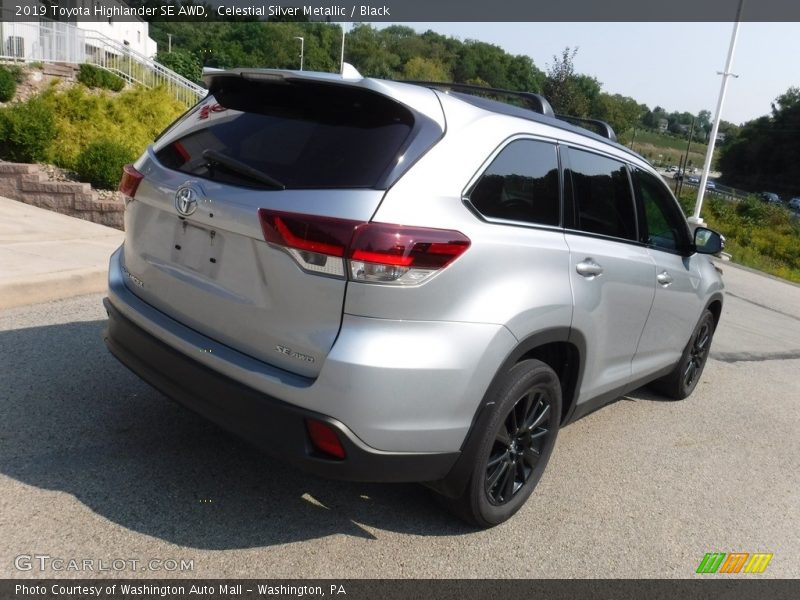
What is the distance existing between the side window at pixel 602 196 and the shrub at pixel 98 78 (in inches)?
577

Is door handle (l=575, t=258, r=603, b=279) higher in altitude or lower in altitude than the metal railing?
lower

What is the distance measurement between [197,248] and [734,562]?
2.88 metres

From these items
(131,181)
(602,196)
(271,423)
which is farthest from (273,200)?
(602,196)

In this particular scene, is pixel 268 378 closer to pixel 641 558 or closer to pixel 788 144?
pixel 641 558

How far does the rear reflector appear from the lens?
8.32 ft

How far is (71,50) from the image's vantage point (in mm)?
17641

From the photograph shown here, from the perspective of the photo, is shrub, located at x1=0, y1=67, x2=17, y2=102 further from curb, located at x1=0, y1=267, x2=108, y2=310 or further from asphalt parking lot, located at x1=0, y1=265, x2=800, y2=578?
asphalt parking lot, located at x1=0, y1=265, x2=800, y2=578

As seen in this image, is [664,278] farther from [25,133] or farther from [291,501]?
[25,133]

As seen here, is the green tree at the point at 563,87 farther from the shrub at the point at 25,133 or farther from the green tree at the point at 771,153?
the green tree at the point at 771,153

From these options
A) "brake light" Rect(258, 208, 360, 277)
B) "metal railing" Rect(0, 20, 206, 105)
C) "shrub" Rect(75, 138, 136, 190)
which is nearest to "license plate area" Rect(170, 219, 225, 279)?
"brake light" Rect(258, 208, 360, 277)

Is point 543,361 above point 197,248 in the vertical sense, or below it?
below

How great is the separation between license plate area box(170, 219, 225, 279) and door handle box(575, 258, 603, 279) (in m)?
1.66

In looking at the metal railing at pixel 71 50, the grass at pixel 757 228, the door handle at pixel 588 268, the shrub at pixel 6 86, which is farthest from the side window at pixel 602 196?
the grass at pixel 757 228

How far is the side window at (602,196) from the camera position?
11.6ft
